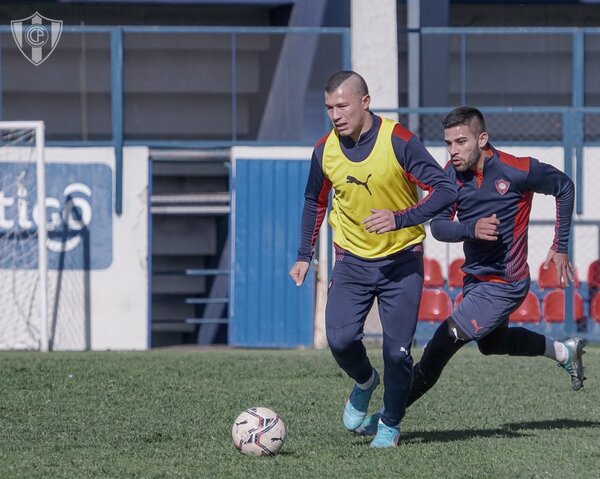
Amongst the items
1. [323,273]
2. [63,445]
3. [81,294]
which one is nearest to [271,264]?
[323,273]

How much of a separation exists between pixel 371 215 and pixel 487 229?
2.33ft

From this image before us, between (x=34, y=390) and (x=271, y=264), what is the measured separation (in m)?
5.25

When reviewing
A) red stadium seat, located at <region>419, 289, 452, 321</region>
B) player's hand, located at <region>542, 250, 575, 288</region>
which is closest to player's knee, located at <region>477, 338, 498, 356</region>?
player's hand, located at <region>542, 250, 575, 288</region>

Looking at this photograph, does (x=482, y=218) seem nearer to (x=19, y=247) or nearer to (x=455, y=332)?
(x=455, y=332)

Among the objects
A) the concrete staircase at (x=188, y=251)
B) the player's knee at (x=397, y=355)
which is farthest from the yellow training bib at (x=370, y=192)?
the concrete staircase at (x=188, y=251)

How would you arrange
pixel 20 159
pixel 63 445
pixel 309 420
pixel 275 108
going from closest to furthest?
1. pixel 63 445
2. pixel 309 420
3. pixel 20 159
4. pixel 275 108

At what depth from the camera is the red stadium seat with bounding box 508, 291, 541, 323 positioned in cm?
1439

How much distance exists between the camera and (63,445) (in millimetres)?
7098

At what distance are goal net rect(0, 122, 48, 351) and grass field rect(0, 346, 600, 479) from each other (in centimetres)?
→ 168

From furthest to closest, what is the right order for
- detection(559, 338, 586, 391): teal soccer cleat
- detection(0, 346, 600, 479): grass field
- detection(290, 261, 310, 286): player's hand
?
detection(559, 338, 586, 391): teal soccer cleat
detection(290, 261, 310, 286): player's hand
detection(0, 346, 600, 479): grass field

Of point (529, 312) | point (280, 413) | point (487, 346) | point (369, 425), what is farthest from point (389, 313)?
point (529, 312)

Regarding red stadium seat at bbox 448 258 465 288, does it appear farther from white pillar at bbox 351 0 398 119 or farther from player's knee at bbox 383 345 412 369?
player's knee at bbox 383 345 412 369

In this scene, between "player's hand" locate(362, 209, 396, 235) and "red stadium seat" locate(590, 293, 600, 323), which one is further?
"red stadium seat" locate(590, 293, 600, 323)

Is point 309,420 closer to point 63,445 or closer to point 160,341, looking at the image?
point 63,445
